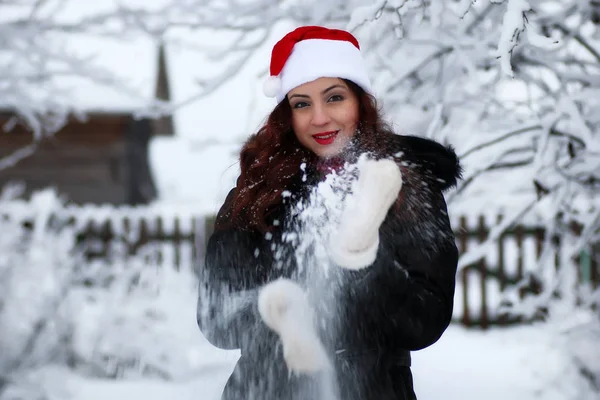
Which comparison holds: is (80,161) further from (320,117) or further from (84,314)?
(320,117)

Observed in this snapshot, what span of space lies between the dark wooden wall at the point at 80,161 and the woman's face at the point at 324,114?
12079 millimetres

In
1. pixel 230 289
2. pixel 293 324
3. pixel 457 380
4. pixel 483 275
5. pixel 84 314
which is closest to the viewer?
pixel 293 324

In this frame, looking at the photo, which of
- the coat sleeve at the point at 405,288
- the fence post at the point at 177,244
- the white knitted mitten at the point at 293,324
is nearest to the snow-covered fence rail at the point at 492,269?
the fence post at the point at 177,244

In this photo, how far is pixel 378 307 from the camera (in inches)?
60.7

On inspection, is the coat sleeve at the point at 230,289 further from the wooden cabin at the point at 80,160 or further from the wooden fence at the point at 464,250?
the wooden cabin at the point at 80,160

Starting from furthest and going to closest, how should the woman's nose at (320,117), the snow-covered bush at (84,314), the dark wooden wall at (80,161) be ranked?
the dark wooden wall at (80,161) → the snow-covered bush at (84,314) → the woman's nose at (320,117)

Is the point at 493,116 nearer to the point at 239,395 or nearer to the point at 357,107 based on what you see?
the point at 357,107

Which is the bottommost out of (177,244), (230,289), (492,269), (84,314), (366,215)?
(230,289)

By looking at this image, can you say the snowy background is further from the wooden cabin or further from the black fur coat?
the wooden cabin

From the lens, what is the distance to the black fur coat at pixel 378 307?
1.55 metres

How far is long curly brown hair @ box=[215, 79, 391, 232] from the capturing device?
6.13 feet

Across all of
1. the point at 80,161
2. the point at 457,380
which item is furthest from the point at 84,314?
the point at 80,161

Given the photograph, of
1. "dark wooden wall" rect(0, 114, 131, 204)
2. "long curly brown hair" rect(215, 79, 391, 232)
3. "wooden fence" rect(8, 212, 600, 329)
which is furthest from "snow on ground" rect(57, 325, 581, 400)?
"dark wooden wall" rect(0, 114, 131, 204)

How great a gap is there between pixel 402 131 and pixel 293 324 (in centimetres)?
110
